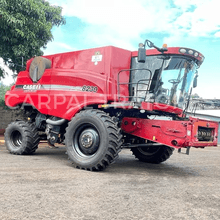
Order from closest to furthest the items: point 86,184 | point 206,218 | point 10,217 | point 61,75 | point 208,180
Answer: point 10,217
point 206,218
point 86,184
point 208,180
point 61,75

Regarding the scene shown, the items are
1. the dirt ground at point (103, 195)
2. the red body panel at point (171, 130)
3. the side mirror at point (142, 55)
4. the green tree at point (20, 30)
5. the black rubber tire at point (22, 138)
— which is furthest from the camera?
the green tree at point (20, 30)

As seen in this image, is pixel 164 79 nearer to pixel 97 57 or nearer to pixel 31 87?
pixel 97 57

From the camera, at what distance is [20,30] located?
12336 mm

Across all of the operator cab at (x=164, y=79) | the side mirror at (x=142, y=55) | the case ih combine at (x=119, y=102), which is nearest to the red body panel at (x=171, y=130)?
the case ih combine at (x=119, y=102)

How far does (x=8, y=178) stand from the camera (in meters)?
4.60

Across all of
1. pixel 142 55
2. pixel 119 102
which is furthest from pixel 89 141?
pixel 142 55

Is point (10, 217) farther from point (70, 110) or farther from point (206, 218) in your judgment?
point (70, 110)

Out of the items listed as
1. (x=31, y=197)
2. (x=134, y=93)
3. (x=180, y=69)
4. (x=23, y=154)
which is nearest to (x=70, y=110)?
(x=134, y=93)

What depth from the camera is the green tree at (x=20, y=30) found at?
1181cm

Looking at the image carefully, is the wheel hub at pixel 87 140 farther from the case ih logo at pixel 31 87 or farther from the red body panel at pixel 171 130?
the case ih logo at pixel 31 87

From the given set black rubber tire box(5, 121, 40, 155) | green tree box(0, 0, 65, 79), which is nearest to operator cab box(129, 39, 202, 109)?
black rubber tire box(5, 121, 40, 155)

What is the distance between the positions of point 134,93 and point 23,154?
155 inches

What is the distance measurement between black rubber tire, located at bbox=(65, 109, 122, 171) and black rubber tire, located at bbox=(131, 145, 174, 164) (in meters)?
2.24

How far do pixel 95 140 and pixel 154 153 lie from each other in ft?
8.20
